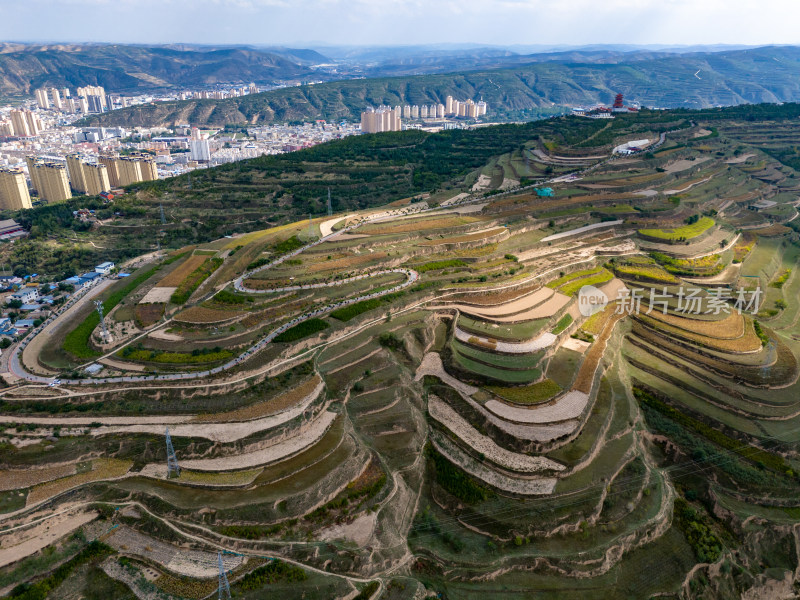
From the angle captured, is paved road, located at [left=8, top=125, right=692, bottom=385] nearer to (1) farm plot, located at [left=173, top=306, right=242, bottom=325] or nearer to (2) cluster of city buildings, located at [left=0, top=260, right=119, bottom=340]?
(1) farm plot, located at [left=173, top=306, right=242, bottom=325]

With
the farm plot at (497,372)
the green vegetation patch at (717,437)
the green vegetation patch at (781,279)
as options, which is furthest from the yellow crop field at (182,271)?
the green vegetation patch at (781,279)

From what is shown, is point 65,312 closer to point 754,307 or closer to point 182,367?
point 182,367

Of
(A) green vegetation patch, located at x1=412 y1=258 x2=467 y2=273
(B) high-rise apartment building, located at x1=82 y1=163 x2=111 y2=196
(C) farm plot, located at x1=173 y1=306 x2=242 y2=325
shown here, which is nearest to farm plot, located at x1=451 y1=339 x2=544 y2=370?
(A) green vegetation patch, located at x1=412 y1=258 x2=467 y2=273

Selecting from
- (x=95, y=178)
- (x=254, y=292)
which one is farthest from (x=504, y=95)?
(x=254, y=292)

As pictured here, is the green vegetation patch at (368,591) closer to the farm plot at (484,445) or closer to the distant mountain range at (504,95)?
the farm plot at (484,445)

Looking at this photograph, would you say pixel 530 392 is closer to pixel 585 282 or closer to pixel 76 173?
pixel 585 282
